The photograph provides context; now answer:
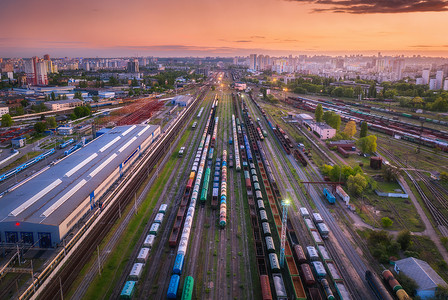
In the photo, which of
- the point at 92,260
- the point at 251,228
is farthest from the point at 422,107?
the point at 92,260

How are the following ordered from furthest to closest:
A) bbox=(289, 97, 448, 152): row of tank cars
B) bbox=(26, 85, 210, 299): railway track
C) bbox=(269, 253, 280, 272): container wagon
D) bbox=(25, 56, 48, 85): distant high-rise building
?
1. bbox=(25, 56, 48, 85): distant high-rise building
2. bbox=(289, 97, 448, 152): row of tank cars
3. bbox=(269, 253, 280, 272): container wagon
4. bbox=(26, 85, 210, 299): railway track

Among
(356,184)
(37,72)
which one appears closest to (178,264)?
(356,184)

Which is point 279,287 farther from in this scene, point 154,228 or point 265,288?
→ point 154,228

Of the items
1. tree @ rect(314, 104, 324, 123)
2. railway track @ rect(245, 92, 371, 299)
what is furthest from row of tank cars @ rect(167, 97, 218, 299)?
tree @ rect(314, 104, 324, 123)

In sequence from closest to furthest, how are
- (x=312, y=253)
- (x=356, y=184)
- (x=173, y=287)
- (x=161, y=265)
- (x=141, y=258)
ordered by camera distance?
1. (x=173, y=287)
2. (x=141, y=258)
3. (x=161, y=265)
4. (x=312, y=253)
5. (x=356, y=184)

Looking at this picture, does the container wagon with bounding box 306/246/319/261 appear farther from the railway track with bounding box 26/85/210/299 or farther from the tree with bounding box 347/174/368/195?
the railway track with bounding box 26/85/210/299

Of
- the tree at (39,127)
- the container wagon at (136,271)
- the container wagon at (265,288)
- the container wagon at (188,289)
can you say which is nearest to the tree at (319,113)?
the container wagon at (265,288)
